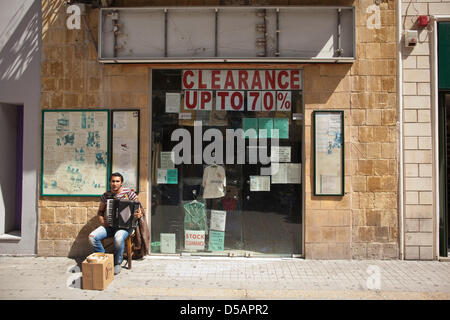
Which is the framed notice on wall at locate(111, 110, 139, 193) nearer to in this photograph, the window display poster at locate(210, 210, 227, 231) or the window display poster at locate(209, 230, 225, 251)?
the window display poster at locate(210, 210, 227, 231)

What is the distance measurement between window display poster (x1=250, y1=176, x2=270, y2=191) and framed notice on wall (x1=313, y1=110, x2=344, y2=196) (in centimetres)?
87

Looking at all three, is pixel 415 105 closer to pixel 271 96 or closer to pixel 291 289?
pixel 271 96

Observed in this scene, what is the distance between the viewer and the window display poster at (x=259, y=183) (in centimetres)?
688

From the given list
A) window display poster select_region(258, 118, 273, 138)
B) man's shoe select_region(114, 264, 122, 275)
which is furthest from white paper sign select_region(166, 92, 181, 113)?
man's shoe select_region(114, 264, 122, 275)

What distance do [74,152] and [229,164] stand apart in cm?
289

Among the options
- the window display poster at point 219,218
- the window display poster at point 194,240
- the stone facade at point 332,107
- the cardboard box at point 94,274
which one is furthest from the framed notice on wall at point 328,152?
the cardboard box at point 94,274

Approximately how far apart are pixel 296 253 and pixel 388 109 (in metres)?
3.15

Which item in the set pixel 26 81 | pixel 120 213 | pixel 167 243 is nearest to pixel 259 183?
pixel 167 243

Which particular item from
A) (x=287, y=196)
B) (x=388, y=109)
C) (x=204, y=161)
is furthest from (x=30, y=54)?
(x=388, y=109)

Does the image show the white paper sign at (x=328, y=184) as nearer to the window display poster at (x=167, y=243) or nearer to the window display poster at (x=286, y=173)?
the window display poster at (x=286, y=173)

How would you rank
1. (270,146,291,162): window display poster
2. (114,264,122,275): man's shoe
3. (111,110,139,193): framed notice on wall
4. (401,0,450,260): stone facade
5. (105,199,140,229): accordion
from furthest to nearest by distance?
(270,146,291,162): window display poster → (111,110,139,193): framed notice on wall → (401,0,450,260): stone facade → (105,199,140,229): accordion → (114,264,122,275): man's shoe

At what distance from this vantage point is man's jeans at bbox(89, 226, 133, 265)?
588cm

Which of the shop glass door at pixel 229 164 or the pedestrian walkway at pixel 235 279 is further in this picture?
the shop glass door at pixel 229 164

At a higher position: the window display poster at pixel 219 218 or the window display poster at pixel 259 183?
the window display poster at pixel 259 183
